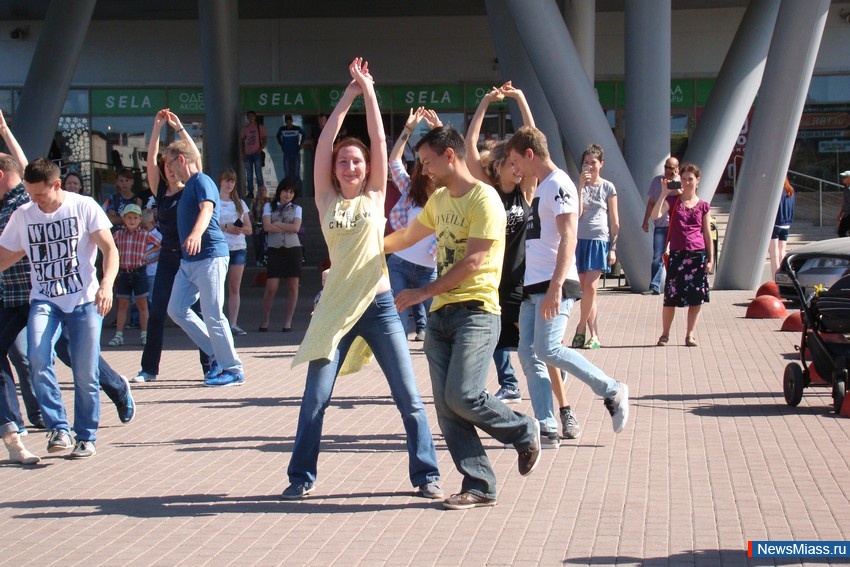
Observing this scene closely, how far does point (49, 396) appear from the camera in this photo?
24.1 ft

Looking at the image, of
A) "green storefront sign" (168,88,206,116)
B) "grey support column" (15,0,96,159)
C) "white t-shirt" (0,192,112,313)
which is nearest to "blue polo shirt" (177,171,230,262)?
"white t-shirt" (0,192,112,313)

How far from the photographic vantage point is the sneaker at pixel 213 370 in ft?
33.9

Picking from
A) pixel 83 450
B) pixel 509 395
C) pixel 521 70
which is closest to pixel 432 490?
pixel 83 450

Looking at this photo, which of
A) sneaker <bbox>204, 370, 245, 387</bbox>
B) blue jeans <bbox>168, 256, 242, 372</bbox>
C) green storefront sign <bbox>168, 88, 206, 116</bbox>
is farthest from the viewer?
green storefront sign <bbox>168, 88, 206, 116</bbox>

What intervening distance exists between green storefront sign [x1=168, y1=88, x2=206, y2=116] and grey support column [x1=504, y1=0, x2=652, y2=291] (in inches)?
634

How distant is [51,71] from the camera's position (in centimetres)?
2025

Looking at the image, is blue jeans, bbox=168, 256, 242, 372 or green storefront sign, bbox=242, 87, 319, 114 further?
green storefront sign, bbox=242, 87, 319, 114

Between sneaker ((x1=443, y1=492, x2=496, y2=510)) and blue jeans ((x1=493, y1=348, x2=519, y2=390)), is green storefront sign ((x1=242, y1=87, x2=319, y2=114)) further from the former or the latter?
sneaker ((x1=443, y1=492, x2=496, y2=510))

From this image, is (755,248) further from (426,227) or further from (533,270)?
(426,227)

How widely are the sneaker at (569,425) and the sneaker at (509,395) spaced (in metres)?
1.21

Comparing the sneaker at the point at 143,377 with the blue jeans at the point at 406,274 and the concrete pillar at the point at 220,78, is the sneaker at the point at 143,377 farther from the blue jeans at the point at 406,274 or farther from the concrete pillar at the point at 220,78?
the concrete pillar at the point at 220,78

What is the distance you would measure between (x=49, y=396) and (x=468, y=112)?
25.7 meters

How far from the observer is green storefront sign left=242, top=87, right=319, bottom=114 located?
3225 centimetres

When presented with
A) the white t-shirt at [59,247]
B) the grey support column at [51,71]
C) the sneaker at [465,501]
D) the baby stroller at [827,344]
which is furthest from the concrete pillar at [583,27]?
the sneaker at [465,501]
